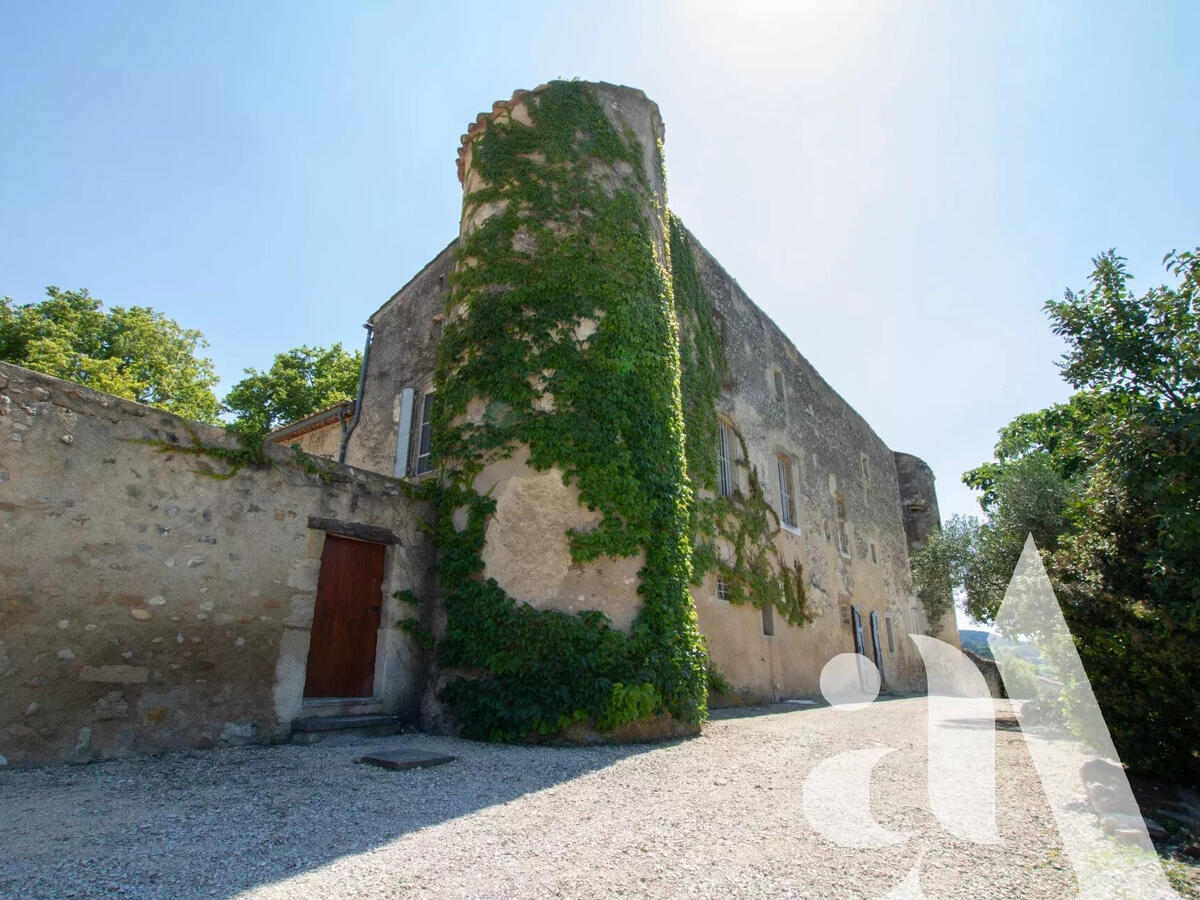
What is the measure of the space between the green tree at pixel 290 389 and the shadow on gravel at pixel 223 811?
2219 cm

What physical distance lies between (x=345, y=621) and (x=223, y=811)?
3298 millimetres

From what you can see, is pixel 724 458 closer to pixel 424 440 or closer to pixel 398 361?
pixel 424 440

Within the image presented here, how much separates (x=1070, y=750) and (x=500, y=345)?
7210 mm

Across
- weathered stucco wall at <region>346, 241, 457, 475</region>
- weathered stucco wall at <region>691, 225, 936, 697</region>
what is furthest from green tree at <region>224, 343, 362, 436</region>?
weathered stucco wall at <region>691, 225, 936, 697</region>

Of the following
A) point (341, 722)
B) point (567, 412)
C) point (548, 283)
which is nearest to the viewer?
point (341, 722)

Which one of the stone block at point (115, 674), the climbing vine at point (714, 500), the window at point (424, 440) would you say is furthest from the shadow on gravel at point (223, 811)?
the climbing vine at point (714, 500)

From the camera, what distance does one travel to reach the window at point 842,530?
17.2 metres

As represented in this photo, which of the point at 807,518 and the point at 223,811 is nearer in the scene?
the point at 223,811

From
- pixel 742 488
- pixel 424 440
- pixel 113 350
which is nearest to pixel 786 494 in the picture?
pixel 742 488

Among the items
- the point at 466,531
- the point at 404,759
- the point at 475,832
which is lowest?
the point at 475,832

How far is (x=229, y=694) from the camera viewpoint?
558 centimetres

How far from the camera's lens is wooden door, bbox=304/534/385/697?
6.60m

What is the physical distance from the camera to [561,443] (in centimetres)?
727

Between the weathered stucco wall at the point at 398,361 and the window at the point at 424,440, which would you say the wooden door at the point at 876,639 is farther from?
the weathered stucco wall at the point at 398,361
